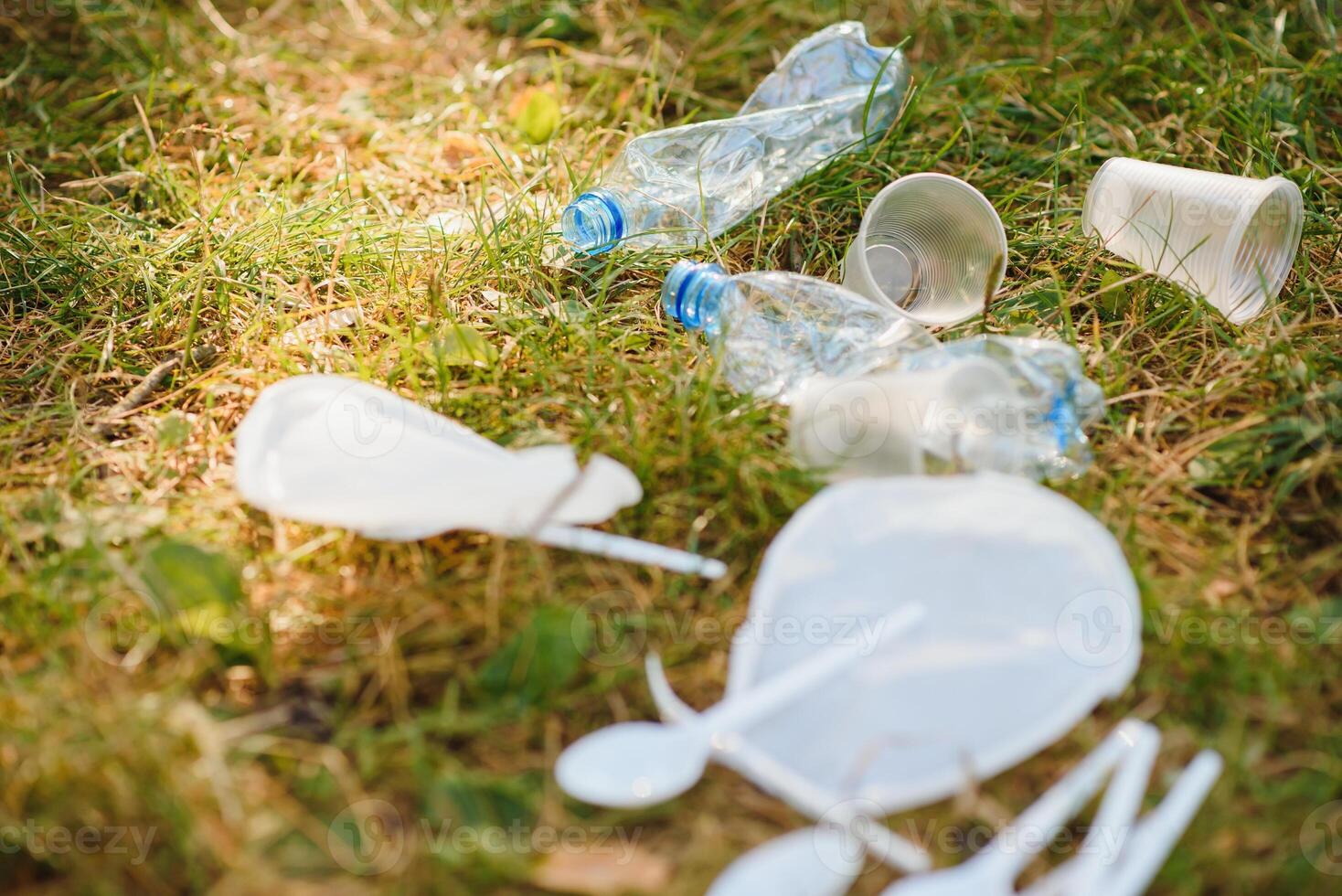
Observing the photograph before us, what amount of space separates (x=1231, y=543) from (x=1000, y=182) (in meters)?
1.02

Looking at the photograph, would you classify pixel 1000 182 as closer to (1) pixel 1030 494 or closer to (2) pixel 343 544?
(1) pixel 1030 494

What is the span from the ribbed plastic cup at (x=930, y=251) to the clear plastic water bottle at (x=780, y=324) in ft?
0.18

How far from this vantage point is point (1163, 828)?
3.78ft

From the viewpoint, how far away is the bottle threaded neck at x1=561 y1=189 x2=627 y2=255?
6.33ft

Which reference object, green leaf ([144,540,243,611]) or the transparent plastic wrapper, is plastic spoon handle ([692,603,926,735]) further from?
green leaf ([144,540,243,611])

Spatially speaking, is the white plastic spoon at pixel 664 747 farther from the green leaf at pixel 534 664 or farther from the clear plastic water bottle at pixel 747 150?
the clear plastic water bottle at pixel 747 150

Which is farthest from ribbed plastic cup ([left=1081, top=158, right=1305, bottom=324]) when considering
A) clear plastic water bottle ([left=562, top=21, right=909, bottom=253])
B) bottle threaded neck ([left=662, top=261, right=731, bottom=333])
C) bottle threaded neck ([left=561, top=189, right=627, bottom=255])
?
bottle threaded neck ([left=561, top=189, right=627, bottom=255])

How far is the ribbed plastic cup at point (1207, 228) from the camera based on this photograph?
1.85 meters

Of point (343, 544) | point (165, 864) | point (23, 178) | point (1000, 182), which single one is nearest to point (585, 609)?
point (343, 544)

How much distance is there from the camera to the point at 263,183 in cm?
221

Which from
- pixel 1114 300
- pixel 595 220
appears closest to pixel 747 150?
pixel 595 220

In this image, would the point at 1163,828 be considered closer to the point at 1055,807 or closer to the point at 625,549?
the point at 1055,807

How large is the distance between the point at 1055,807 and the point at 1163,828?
0.39ft

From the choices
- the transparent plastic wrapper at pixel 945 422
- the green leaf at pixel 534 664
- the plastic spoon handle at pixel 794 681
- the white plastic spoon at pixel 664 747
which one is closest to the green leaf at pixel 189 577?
the green leaf at pixel 534 664
